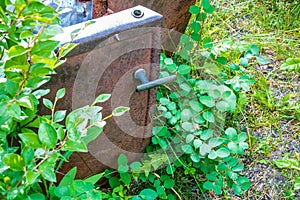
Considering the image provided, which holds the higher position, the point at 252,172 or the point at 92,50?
the point at 92,50

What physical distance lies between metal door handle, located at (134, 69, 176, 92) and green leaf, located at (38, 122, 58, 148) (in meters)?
0.61

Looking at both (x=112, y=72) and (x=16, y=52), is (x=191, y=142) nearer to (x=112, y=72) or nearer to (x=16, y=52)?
(x=112, y=72)

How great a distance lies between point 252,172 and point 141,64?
86cm

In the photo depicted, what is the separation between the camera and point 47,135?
1.07m

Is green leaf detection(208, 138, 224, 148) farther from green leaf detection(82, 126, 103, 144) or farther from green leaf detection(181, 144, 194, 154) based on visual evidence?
green leaf detection(82, 126, 103, 144)

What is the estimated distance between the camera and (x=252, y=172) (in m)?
2.19

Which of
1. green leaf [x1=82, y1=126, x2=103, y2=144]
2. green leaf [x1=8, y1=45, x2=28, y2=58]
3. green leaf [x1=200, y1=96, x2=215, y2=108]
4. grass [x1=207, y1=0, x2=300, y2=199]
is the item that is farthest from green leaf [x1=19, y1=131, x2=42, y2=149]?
grass [x1=207, y1=0, x2=300, y2=199]

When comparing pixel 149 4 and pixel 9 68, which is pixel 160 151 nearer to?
pixel 149 4

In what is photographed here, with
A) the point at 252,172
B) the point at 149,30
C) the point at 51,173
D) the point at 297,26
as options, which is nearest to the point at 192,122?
the point at 252,172

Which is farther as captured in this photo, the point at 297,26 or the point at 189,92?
the point at 297,26

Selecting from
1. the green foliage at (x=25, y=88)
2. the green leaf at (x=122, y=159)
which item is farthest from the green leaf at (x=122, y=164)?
the green foliage at (x=25, y=88)

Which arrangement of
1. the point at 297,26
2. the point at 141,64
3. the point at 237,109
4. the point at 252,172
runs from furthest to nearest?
the point at 297,26 → the point at 237,109 → the point at 252,172 → the point at 141,64

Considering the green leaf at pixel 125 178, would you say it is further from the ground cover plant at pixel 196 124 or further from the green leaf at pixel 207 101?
the green leaf at pixel 207 101

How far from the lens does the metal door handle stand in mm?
1628
